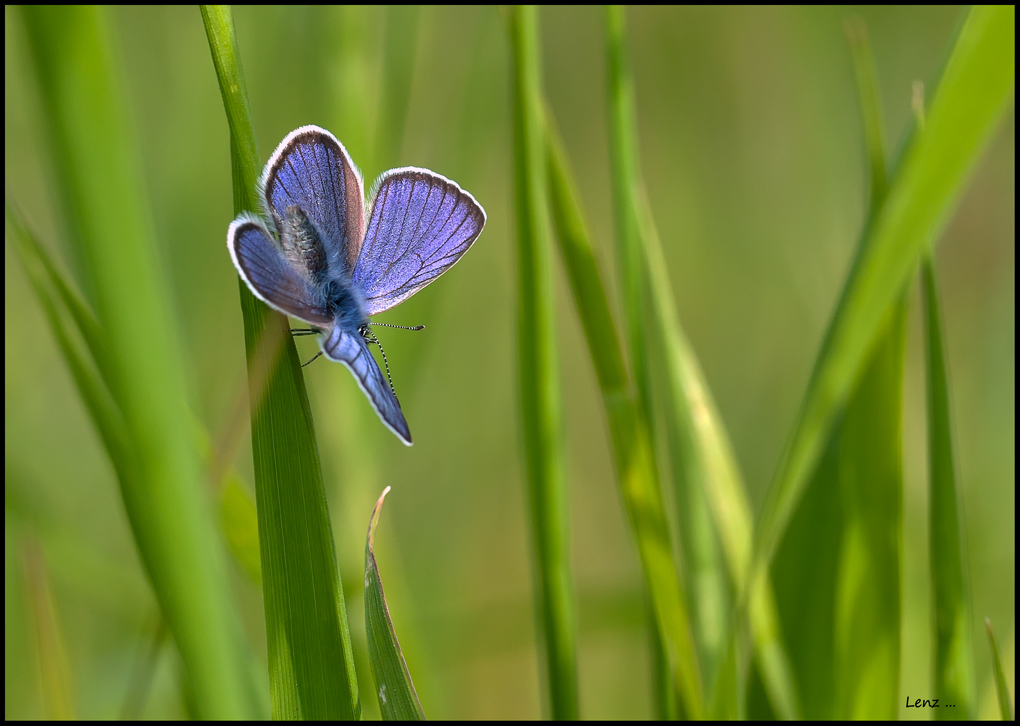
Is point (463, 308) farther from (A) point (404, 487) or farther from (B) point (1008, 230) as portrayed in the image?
(B) point (1008, 230)

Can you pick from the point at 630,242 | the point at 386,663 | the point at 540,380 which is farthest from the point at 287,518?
the point at 630,242

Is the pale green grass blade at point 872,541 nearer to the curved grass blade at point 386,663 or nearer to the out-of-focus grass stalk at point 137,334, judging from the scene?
the curved grass blade at point 386,663

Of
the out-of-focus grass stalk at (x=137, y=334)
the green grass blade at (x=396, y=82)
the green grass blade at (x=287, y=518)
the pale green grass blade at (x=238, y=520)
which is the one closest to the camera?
the out-of-focus grass stalk at (x=137, y=334)

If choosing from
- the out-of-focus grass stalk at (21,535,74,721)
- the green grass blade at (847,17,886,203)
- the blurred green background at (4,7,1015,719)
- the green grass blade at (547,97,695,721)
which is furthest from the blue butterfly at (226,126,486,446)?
Answer: the green grass blade at (847,17,886,203)

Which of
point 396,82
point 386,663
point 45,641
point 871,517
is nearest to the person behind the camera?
point 386,663

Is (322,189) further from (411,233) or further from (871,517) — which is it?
(871,517)

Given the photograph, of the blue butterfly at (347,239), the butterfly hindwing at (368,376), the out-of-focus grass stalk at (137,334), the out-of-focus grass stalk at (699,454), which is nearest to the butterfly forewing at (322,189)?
the blue butterfly at (347,239)
